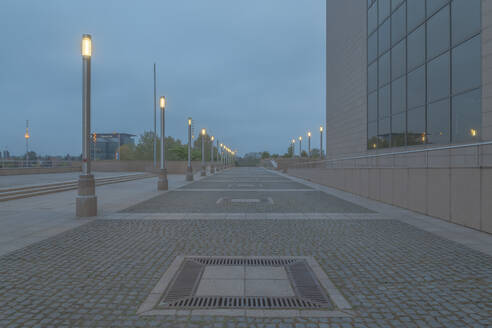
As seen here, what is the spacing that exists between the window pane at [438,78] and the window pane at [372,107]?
656cm

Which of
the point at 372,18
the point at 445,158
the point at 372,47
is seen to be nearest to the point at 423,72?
the point at 372,47

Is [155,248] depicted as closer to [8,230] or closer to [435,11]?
[8,230]

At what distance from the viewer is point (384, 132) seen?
21578mm

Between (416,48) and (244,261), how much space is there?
1788 cm

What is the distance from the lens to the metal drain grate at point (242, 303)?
3574mm

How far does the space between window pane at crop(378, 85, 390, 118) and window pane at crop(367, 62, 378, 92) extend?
1.19 meters

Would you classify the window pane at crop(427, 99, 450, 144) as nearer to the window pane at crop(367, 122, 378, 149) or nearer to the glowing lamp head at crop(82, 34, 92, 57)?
the window pane at crop(367, 122, 378, 149)

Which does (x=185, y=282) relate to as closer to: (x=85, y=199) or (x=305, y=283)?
(x=305, y=283)

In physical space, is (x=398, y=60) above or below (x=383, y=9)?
below

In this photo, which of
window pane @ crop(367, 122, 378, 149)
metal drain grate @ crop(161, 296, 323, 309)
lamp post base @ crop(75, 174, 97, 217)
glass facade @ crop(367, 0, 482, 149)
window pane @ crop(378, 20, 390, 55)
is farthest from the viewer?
window pane @ crop(367, 122, 378, 149)

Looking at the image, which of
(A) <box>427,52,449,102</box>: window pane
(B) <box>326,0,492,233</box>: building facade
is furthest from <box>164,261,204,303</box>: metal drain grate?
(A) <box>427,52,449,102</box>: window pane

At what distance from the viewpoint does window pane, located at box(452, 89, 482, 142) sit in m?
12.9

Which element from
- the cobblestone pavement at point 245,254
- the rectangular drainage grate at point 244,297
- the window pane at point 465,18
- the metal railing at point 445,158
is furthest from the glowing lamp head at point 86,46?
the window pane at point 465,18

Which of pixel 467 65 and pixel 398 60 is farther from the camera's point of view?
pixel 398 60
